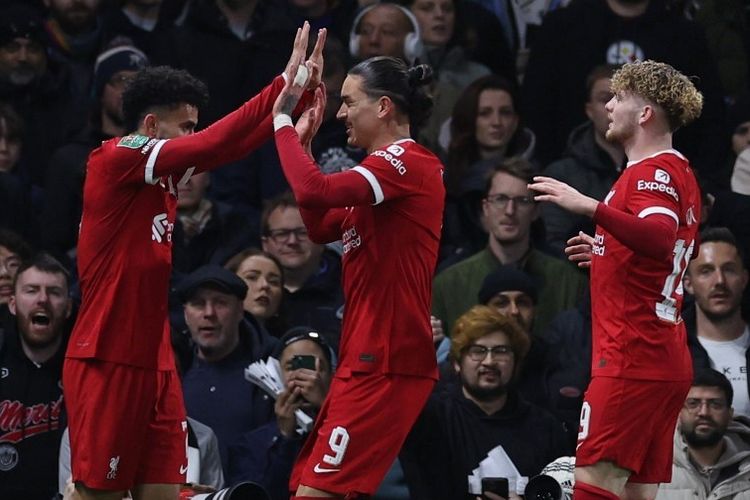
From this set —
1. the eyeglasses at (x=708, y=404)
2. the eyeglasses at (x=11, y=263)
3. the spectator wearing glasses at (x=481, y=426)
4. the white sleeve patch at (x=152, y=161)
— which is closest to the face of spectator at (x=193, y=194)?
the eyeglasses at (x=11, y=263)

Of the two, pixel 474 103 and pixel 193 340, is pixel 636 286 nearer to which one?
pixel 193 340

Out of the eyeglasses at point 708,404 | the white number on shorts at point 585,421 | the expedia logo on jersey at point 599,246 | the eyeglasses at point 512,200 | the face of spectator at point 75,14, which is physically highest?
the face of spectator at point 75,14

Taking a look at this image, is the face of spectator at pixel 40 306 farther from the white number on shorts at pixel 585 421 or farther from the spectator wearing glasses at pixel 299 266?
the white number on shorts at pixel 585 421

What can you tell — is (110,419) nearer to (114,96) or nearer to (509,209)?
(509,209)

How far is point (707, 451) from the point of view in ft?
30.0

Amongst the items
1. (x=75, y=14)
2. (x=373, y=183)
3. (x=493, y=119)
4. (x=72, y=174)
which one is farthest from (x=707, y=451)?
(x=75, y=14)

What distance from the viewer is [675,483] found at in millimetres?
9062

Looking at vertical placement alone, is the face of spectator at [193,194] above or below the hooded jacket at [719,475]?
above

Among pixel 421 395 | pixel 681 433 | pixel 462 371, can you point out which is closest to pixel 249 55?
pixel 462 371

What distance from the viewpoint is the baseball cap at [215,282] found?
992 centimetres

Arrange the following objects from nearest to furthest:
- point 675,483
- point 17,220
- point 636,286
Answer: point 636,286 < point 675,483 < point 17,220

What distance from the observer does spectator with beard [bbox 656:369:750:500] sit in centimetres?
901

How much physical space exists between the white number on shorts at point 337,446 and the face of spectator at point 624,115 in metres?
1.66

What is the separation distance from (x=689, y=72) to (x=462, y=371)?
329cm
